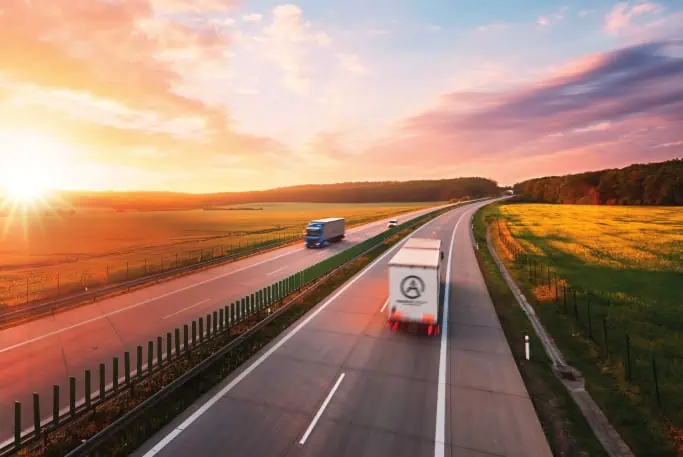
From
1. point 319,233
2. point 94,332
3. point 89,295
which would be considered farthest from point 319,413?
point 319,233

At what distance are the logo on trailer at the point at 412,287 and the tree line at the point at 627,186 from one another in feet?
485

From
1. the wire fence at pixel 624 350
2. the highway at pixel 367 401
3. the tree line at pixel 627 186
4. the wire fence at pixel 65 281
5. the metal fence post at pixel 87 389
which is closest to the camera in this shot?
the highway at pixel 367 401

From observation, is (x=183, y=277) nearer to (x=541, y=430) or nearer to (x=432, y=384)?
(x=432, y=384)

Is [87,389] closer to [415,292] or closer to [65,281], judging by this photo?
[415,292]

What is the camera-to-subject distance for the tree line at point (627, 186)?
120 meters

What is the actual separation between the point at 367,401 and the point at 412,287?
258 inches

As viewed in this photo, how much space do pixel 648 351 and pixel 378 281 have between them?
16.3 m

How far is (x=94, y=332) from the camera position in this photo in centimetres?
1791

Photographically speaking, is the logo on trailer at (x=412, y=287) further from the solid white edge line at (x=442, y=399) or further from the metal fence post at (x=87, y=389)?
the metal fence post at (x=87, y=389)

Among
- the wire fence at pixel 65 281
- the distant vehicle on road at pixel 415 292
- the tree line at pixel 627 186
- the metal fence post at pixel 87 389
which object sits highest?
the tree line at pixel 627 186

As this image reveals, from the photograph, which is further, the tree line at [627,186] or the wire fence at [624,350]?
the tree line at [627,186]

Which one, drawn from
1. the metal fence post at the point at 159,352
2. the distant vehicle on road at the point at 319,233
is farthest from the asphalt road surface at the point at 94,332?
the distant vehicle on road at the point at 319,233

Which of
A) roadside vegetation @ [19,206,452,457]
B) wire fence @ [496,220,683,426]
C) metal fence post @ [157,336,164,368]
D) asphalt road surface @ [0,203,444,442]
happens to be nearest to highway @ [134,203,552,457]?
roadside vegetation @ [19,206,452,457]

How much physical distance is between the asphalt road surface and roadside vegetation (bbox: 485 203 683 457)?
Result: 18.3 meters
